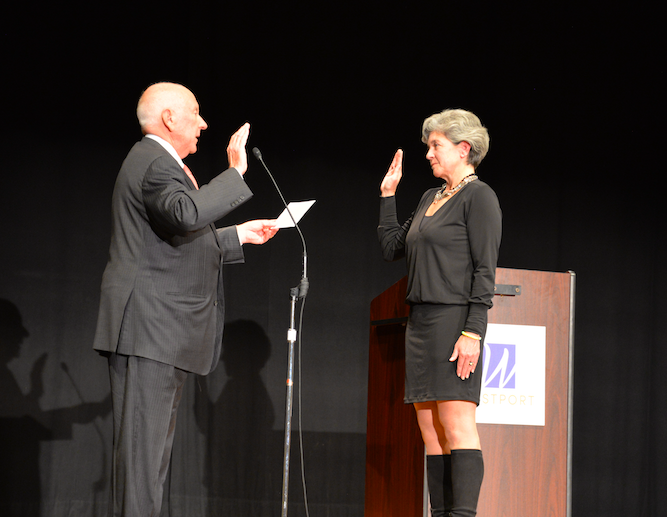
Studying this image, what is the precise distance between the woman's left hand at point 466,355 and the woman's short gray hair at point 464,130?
2.11 ft

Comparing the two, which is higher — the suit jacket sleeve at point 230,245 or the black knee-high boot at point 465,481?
the suit jacket sleeve at point 230,245

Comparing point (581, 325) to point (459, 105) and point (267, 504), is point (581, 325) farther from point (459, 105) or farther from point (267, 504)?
point (267, 504)

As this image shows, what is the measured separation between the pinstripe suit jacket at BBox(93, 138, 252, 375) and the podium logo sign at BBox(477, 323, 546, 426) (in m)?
1.03

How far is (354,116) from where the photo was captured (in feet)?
13.0

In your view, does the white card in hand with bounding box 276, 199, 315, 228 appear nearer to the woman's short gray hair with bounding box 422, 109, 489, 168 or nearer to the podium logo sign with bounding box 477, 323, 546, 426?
the woman's short gray hair with bounding box 422, 109, 489, 168

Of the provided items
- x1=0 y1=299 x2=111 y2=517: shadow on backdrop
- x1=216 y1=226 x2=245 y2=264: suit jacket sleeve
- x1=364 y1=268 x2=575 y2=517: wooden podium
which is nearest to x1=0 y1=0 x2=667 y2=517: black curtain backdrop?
x1=0 y1=299 x2=111 y2=517: shadow on backdrop

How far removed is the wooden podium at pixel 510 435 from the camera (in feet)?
7.73

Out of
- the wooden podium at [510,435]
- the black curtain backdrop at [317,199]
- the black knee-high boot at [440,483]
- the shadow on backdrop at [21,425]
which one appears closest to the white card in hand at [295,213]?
the wooden podium at [510,435]

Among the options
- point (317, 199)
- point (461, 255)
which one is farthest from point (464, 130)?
point (317, 199)

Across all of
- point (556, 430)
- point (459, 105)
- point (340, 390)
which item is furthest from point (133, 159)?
point (459, 105)

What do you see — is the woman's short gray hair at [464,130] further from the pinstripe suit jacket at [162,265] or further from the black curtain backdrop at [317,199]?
the black curtain backdrop at [317,199]

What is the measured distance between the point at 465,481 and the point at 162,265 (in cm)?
110

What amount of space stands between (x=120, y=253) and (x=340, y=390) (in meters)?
2.07

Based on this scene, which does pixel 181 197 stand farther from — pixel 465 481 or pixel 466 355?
pixel 465 481
